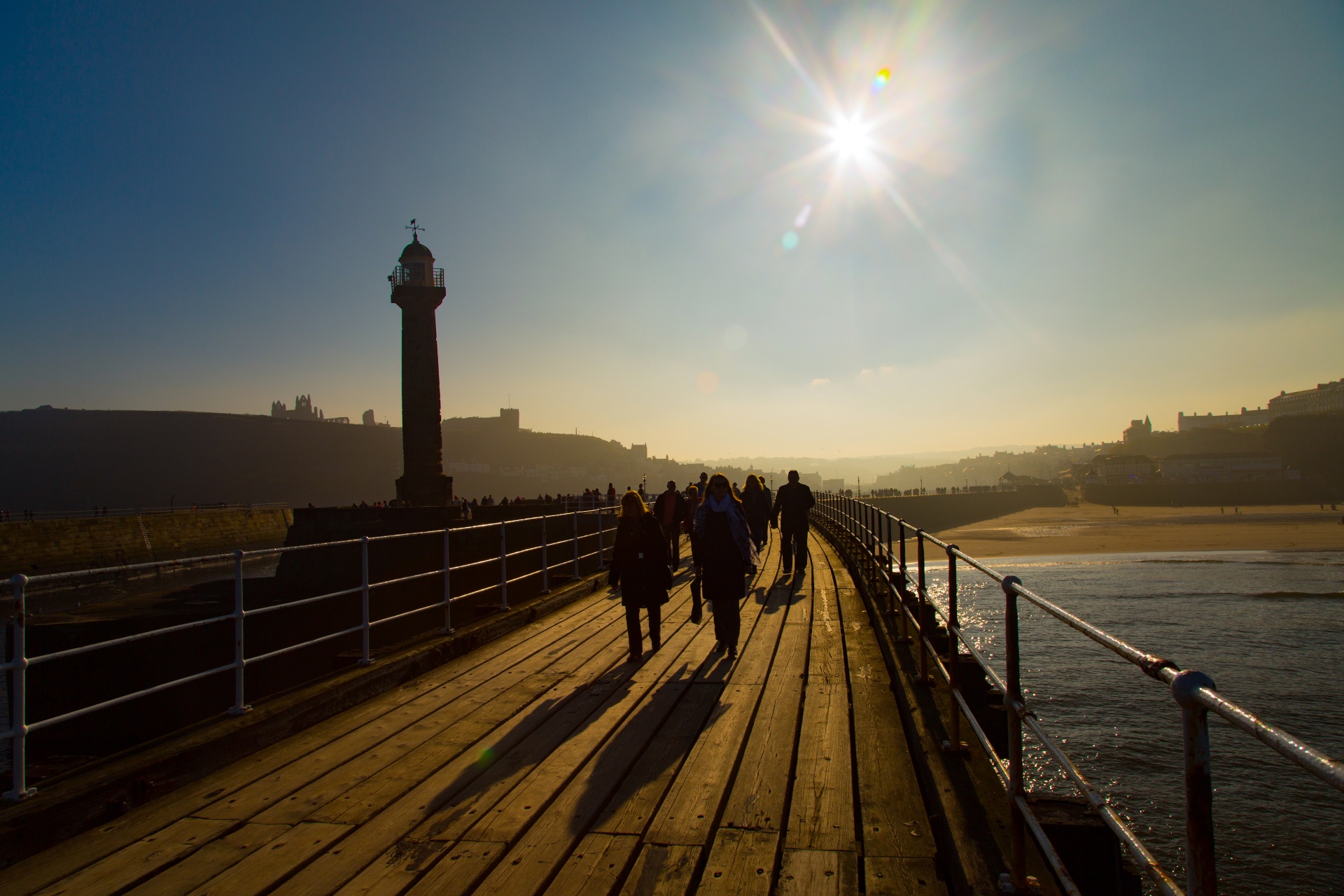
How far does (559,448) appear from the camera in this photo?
186750 millimetres

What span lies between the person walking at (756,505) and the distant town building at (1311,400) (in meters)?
160

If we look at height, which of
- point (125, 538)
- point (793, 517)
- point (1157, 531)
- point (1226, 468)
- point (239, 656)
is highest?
point (1226, 468)

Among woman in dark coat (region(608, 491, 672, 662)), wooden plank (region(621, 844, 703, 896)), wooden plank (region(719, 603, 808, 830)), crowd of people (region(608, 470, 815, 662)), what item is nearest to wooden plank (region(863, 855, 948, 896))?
wooden plank (region(719, 603, 808, 830))

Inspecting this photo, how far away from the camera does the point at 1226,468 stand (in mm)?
104562

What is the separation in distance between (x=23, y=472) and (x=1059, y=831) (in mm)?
137393

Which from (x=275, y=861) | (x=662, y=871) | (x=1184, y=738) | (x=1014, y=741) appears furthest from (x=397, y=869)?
(x=1184, y=738)

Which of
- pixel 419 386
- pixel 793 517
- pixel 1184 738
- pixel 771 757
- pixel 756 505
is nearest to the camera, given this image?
pixel 1184 738

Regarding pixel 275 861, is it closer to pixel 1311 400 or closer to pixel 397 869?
pixel 397 869

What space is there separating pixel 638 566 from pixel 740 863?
12.8ft

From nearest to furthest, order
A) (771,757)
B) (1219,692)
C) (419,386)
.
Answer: (771,757)
(1219,692)
(419,386)

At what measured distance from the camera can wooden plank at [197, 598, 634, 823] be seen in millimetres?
3662

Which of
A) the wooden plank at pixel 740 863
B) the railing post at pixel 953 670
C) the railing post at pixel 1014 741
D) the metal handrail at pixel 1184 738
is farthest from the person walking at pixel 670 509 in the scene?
the railing post at pixel 1014 741

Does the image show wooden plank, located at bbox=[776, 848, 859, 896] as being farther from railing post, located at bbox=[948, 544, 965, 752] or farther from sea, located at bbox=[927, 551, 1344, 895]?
sea, located at bbox=[927, 551, 1344, 895]

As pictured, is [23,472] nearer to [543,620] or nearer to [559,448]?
[559,448]
